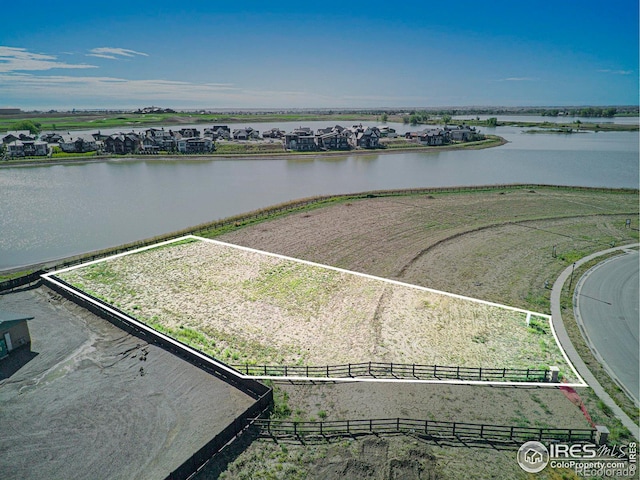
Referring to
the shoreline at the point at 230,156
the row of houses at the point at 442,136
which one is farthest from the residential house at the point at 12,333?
the row of houses at the point at 442,136

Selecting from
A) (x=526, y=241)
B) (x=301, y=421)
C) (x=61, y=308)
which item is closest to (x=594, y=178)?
(x=526, y=241)

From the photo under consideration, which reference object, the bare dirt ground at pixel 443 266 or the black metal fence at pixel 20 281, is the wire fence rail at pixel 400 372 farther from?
the black metal fence at pixel 20 281

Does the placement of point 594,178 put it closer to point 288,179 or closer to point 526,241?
point 526,241

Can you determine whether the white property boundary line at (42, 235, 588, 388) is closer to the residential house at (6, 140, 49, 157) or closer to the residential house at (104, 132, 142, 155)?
the residential house at (104, 132, 142, 155)

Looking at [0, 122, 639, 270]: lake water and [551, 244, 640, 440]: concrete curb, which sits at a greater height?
[0, 122, 639, 270]: lake water

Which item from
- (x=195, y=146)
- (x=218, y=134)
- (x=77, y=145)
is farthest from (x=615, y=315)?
(x=218, y=134)

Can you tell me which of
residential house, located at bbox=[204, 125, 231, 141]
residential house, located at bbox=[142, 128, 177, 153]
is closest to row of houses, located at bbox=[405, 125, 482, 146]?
residential house, located at bbox=[204, 125, 231, 141]
